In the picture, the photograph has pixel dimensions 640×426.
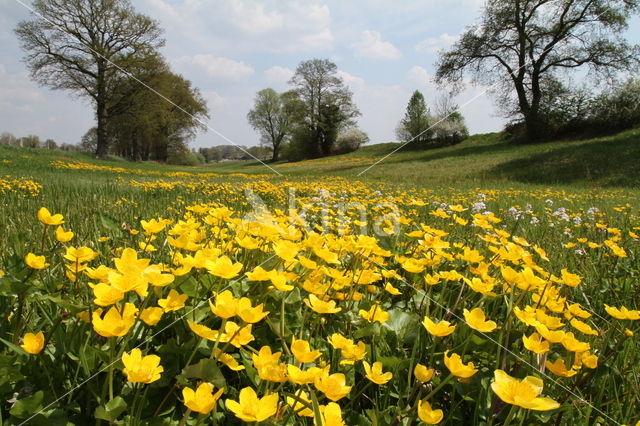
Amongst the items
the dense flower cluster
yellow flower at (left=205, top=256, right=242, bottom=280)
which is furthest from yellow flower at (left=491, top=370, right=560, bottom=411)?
yellow flower at (left=205, top=256, right=242, bottom=280)

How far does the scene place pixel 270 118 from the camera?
59.9 m

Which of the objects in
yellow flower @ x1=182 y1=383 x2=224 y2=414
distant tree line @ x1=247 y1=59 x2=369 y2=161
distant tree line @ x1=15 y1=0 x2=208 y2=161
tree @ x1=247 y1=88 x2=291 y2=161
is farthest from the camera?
tree @ x1=247 y1=88 x2=291 y2=161

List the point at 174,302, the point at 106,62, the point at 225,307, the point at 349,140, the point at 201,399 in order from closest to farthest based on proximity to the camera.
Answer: the point at 201,399 < the point at 225,307 < the point at 174,302 < the point at 106,62 < the point at 349,140

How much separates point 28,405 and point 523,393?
3.22ft

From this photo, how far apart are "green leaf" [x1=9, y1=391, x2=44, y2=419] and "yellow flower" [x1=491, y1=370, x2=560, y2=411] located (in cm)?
91

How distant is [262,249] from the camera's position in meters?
1.65

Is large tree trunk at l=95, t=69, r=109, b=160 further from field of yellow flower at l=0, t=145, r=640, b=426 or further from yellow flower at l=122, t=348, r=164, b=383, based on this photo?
yellow flower at l=122, t=348, r=164, b=383

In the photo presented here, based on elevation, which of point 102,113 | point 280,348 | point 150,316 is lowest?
point 280,348

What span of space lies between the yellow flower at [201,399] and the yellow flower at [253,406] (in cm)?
3

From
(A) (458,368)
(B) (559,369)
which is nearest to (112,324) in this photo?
(A) (458,368)

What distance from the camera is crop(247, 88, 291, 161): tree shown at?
58.2 metres

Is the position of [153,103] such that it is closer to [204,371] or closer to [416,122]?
[416,122]

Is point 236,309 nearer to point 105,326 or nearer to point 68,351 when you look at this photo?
point 105,326

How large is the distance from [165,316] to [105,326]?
37 cm
